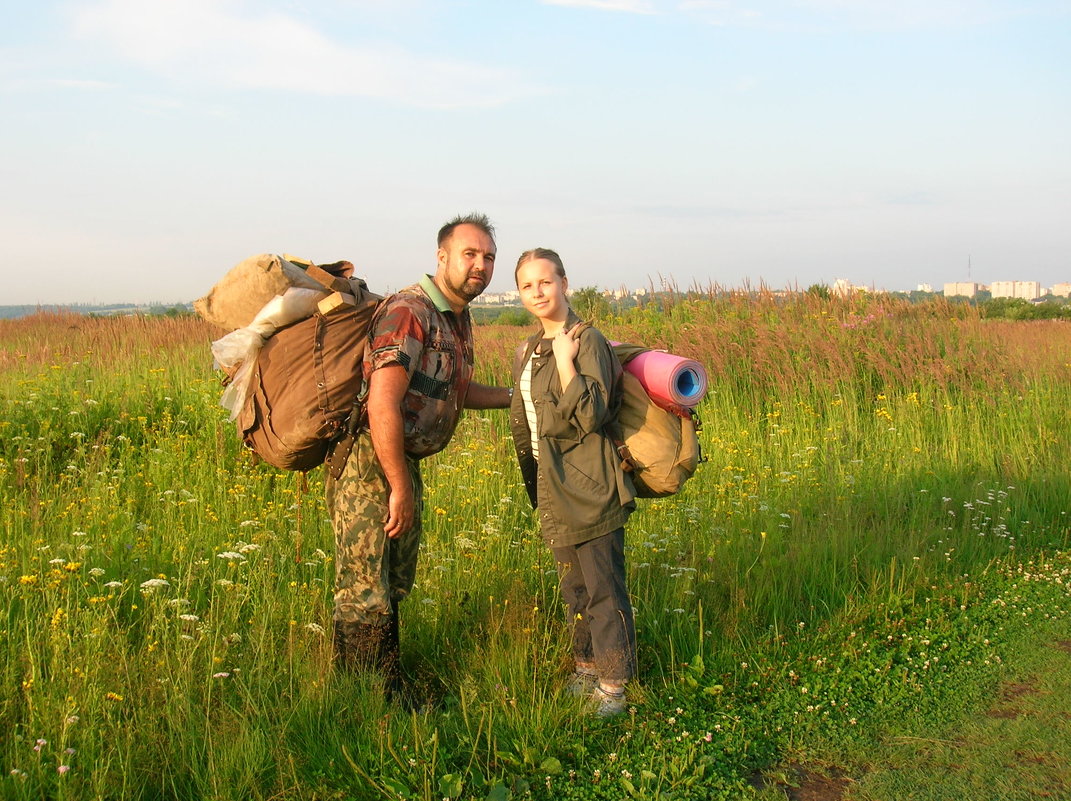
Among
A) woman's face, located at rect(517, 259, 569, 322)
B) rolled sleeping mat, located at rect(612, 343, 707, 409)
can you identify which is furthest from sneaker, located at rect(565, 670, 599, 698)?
woman's face, located at rect(517, 259, 569, 322)

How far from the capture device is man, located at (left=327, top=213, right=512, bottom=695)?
3652mm

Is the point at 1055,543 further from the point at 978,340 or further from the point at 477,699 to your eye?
the point at 978,340

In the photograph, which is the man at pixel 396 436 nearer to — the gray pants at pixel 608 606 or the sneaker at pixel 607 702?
the gray pants at pixel 608 606

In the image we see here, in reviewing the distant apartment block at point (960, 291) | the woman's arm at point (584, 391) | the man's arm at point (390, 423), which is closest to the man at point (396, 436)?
the man's arm at point (390, 423)

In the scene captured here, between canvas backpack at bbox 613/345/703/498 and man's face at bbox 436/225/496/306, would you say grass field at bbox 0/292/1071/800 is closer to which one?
canvas backpack at bbox 613/345/703/498

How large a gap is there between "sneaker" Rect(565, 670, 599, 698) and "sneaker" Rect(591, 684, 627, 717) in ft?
0.17

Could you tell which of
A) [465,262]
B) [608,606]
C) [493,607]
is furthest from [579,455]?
[493,607]

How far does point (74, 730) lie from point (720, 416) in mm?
7961

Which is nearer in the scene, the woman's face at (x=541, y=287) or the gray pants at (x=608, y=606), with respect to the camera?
the woman's face at (x=541, y=287)

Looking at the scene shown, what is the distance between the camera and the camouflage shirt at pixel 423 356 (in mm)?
3668

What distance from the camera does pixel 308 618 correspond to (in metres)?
4.47

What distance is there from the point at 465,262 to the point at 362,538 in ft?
4.18

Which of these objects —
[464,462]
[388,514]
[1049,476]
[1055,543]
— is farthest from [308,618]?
[1049,476]

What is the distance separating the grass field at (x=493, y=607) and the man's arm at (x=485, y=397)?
3.22 ft
